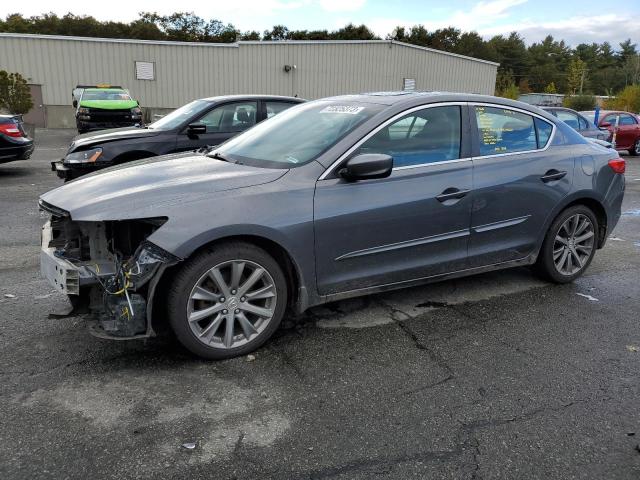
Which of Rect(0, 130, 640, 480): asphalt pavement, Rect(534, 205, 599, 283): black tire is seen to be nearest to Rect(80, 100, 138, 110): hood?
Rect(0, 130, 640, 480): asphalt pavement

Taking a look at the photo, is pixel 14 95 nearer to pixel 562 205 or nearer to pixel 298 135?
pixel 298 135

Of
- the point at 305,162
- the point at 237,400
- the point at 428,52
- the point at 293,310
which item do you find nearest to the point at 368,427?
the point at 237,400

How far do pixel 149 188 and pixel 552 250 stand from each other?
11.2ft

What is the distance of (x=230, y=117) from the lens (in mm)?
8070

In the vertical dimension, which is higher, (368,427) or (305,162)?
(305,162)

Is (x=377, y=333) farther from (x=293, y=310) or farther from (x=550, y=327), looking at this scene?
(x=550, y=327)

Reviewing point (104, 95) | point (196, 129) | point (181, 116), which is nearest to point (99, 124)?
point (104, 95)

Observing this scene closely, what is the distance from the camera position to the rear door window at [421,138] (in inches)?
152

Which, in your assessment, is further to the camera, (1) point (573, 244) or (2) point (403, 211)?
(1) point (573, 244)

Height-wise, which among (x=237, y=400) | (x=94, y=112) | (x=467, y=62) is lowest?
(x=237, y=400)

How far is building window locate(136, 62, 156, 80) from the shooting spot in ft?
93.1

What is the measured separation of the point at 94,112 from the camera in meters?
16.8

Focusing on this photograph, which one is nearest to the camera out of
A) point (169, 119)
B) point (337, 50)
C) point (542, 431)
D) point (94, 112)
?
point (542, 431)

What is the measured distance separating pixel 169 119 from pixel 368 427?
6.57 metres
